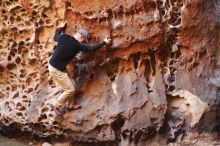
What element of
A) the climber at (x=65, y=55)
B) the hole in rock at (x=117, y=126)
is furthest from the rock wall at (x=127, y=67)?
the climber at (x=65, y=55)

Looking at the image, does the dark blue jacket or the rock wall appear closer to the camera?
the dark blue jacket

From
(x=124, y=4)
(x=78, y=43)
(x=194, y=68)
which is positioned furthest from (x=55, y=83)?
(x=194, y=68)

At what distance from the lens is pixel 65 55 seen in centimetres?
522

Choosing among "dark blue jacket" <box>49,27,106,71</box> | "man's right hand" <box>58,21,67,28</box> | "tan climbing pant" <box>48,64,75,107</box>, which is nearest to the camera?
"dark blue jacket" <box>49,27,106,71</box>

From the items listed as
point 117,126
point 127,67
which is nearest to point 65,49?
point 127,67

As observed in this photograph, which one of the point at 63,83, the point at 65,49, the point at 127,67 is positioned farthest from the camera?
the point at 127,67

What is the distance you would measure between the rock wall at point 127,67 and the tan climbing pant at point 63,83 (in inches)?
8.8

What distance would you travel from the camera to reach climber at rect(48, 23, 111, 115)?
17.0 ft

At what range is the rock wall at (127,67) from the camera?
17.6 ft

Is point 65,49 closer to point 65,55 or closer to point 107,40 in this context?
point 65,55

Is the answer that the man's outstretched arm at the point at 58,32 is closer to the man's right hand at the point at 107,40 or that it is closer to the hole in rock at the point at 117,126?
the man's right hand at the point at 107,40

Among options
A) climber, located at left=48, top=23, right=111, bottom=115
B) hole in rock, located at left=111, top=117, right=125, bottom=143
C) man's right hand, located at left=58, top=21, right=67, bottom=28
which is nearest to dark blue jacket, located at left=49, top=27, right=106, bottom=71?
climber, located at left=48, top=23, right=111, bottom=115

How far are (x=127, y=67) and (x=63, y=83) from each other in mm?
786

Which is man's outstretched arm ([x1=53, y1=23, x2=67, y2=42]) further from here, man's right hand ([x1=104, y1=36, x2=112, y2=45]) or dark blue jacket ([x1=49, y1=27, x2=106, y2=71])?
man's right hand ([x1=104, y1=36, x2=112, y2=45])
